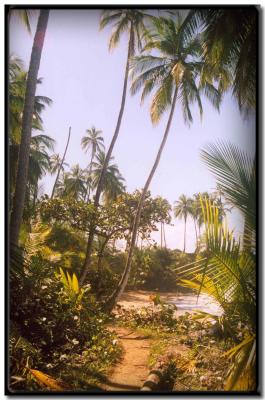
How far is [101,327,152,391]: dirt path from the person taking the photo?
2803mm

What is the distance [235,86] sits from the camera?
3424 millimetres

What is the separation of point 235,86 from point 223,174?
5.05 ft

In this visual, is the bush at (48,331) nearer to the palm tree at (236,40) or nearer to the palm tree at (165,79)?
the palm tree at (165,79)

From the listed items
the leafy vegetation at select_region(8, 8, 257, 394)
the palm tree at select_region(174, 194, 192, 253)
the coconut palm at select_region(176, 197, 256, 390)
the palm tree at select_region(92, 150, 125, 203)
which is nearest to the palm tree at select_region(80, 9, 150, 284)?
the leafy vegetation at select_region(8, 8, 257, 394)

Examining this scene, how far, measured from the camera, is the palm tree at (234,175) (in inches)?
95.6

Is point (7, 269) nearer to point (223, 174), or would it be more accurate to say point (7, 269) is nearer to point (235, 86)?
point (223, 174)

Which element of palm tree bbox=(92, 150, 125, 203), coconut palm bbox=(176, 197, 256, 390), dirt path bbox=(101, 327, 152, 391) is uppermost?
palm tree bbox=(92, 150, 125, 203)

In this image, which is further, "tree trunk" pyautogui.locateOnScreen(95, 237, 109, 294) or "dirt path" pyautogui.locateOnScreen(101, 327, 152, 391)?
"tree trunk" pyautogui.locateOnScreen(95, 237, 109, 294)

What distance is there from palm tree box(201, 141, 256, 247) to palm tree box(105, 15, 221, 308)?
12.4 ft

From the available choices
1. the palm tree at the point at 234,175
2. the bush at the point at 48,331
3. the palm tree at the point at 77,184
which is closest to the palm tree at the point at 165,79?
the bush at the point at 48,331

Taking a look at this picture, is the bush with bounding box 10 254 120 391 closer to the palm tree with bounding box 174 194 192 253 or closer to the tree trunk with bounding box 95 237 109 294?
the tree trunk with bounding box 95 237 109 294

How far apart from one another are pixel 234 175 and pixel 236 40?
5.62ft

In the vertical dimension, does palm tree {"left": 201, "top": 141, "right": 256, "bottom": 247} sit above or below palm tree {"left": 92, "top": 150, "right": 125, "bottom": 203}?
below

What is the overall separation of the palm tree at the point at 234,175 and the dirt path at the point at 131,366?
186 cm
